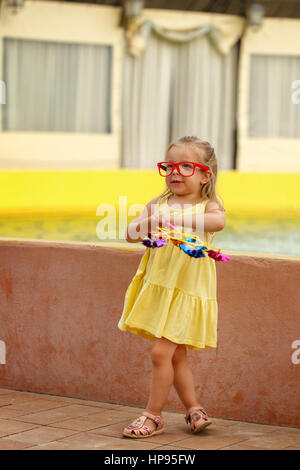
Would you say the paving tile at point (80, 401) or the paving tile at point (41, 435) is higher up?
the paving tile at point (41, 435)

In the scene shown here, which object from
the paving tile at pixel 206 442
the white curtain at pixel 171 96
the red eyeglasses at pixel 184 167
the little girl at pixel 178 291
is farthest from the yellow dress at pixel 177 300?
the white curtain at pixel 171 96

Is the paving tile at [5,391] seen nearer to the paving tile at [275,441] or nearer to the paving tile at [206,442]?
the paving tile at [206,442]

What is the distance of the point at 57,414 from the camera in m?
3.95

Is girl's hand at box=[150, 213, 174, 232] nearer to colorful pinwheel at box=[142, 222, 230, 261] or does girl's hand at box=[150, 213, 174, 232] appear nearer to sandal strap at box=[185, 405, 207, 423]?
colorful pinwheel at box=[142, 222, 230, 261]

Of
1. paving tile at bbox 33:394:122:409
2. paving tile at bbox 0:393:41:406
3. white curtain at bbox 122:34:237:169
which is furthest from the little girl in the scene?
white curtain at bbox 122:34:237:169

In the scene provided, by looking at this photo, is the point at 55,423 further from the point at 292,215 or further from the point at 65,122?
the point at 65,122

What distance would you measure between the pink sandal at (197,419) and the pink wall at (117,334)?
303 mm

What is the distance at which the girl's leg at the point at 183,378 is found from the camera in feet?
12.1

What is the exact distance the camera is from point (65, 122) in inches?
627

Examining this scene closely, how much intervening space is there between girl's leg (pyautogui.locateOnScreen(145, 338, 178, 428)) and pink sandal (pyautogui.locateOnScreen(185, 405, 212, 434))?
0.13 m

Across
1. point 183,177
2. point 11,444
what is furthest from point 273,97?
point 11,444

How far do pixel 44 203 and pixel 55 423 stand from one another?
403 inches

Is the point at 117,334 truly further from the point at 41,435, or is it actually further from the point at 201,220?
the point at 201,220
